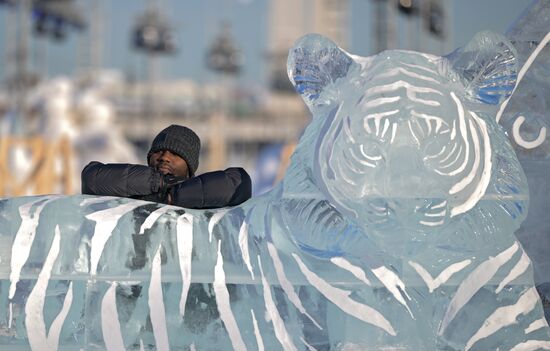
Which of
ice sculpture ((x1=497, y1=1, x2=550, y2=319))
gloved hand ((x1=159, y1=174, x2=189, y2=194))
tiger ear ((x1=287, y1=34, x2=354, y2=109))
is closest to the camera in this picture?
tiger ear ((x1=287, y1=34, x2=354, y2=109))

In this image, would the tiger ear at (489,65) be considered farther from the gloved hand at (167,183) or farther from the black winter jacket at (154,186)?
the gloved hand at (167,183)

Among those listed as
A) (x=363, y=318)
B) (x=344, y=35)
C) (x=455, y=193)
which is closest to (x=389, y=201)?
(x=455, y=193)

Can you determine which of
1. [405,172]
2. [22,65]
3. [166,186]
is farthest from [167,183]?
[22,65]

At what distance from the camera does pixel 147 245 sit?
2076 mm

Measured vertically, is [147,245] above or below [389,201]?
below

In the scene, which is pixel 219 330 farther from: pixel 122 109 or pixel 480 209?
pixel 122 109

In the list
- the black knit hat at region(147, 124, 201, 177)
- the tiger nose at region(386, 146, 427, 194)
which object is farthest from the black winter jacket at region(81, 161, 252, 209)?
the tiger nose at region(386, 146, 427, 194)

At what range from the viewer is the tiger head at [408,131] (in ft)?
6.25

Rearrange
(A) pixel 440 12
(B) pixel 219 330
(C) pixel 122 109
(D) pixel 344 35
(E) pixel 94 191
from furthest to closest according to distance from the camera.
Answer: (C) pixel 122 109 → (D) pixel 344 35 → (A) pixel 440 12 → (E) pixel 94 191 → (B) pixel 219 330

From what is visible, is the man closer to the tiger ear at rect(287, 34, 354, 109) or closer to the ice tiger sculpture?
the ice tiger sculpture

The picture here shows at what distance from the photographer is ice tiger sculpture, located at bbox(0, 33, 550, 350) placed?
193 cm

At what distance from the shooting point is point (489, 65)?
1996mm

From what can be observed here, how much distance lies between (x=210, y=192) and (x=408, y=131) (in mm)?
552

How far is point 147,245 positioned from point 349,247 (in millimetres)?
442
